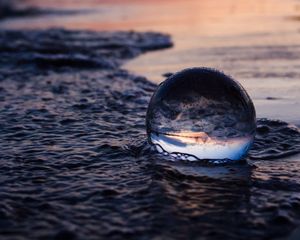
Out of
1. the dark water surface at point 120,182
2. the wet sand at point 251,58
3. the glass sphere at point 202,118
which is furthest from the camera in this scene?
the wet sand at point 251,58

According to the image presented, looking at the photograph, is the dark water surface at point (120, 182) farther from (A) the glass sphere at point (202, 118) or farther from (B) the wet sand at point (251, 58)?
(B) the wet sand at point (251, 58)

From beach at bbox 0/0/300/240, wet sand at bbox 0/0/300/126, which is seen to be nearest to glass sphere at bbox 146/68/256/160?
beach at bbox 0/0/300/240

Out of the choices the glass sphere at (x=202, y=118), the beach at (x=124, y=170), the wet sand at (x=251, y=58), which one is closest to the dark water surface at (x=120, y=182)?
the beach at (x=124, y=170)

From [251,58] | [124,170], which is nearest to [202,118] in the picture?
[124,170]

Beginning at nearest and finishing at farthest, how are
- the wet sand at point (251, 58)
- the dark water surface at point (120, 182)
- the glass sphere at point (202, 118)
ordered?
the dark water surface at point (120, 182) < the glass sphere at point (202, 118) < the wet sand at point (251, 58)

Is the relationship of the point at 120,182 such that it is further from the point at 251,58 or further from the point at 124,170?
the point at 251,58
